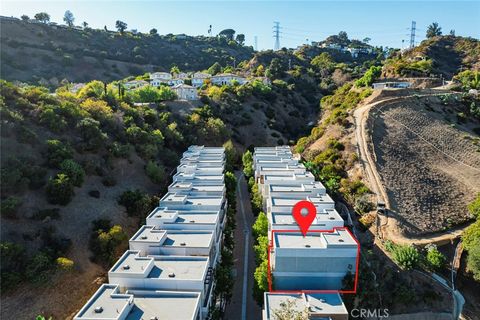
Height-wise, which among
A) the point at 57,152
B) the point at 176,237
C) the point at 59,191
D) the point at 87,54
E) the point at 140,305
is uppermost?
the point at 87,54

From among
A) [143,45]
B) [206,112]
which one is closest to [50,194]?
[206,112]

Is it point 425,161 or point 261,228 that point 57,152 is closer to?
point 261,228

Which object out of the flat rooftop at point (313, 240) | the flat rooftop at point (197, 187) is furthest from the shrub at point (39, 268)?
the flat rooftop at point (313, 240)

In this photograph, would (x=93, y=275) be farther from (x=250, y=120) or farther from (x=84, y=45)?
(x=84, y=45)

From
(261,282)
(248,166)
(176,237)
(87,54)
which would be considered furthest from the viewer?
(87,54)

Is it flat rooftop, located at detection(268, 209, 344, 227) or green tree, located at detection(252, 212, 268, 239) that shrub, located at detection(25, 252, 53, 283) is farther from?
flat rooftop, located at detection(268, 209, 344, 227)

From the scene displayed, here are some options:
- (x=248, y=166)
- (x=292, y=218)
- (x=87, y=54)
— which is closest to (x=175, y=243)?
(x=292, y=218)
